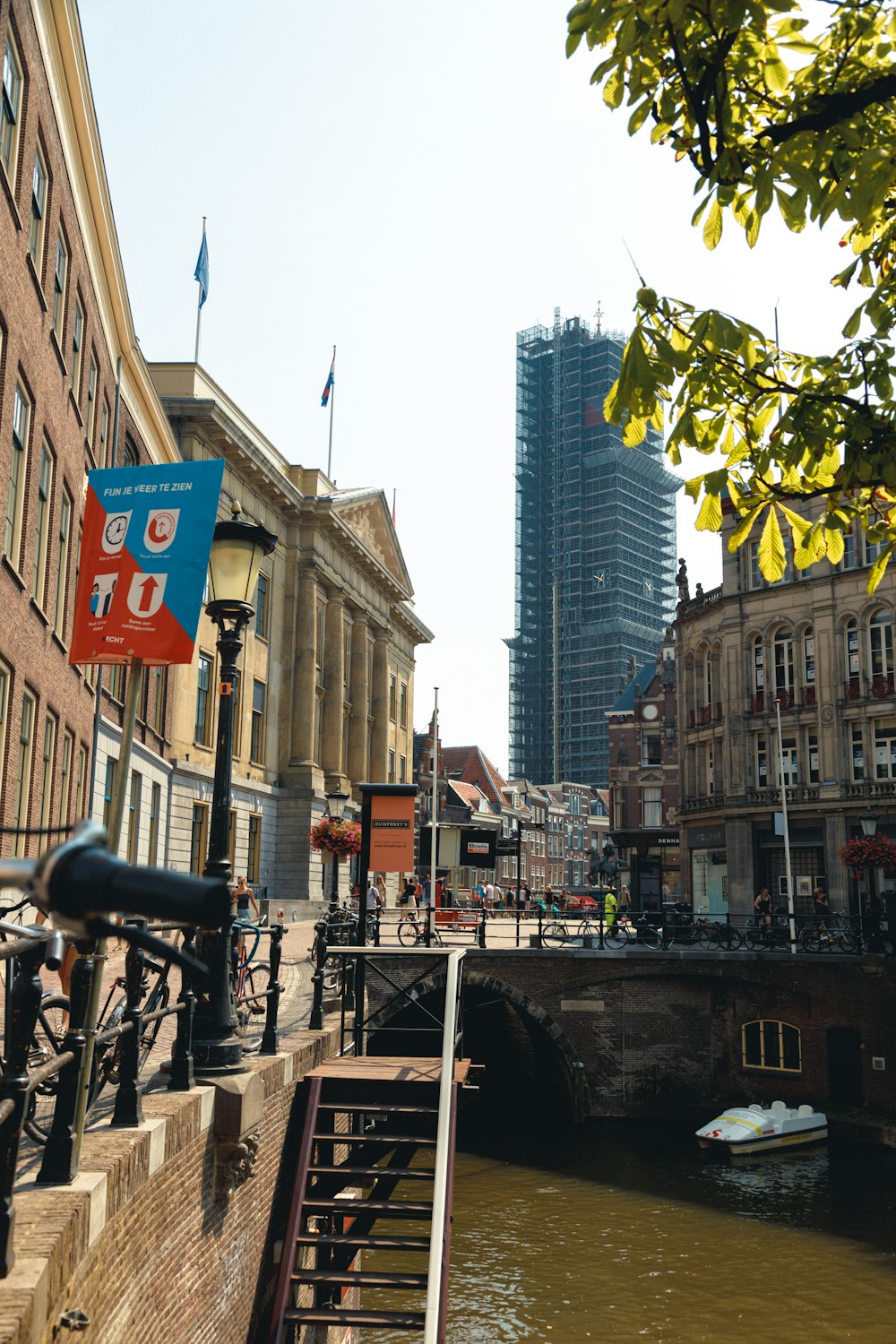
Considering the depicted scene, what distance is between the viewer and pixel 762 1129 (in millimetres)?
26766

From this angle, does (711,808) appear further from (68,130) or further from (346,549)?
(68,130)

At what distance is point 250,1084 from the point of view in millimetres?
8539

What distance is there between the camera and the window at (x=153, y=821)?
119ft

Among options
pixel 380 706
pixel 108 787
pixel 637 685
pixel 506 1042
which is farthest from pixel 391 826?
pixel 637 685

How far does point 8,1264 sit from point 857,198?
5185mm

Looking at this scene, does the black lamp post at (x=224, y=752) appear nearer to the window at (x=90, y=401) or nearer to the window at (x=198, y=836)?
the window at (x=90, y=401)

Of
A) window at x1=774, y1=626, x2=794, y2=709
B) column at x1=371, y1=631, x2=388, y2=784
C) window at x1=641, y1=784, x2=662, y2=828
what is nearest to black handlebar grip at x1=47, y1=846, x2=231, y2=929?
window at x1=774, y1=626, x2=794, y2=709

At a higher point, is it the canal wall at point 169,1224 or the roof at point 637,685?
the roof at point 637,685

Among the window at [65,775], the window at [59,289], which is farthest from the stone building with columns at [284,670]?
the window at [59,289]

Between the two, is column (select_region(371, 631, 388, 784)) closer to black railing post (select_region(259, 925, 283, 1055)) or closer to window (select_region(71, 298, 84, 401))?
window (select_region(71, 298, 84, 401))

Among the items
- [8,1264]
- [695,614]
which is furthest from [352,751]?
[8,1264]

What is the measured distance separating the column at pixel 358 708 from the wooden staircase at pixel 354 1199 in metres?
49.7

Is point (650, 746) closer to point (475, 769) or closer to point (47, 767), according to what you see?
point (475, 769)

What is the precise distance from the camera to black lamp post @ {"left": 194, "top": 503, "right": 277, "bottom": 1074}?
8883mm
